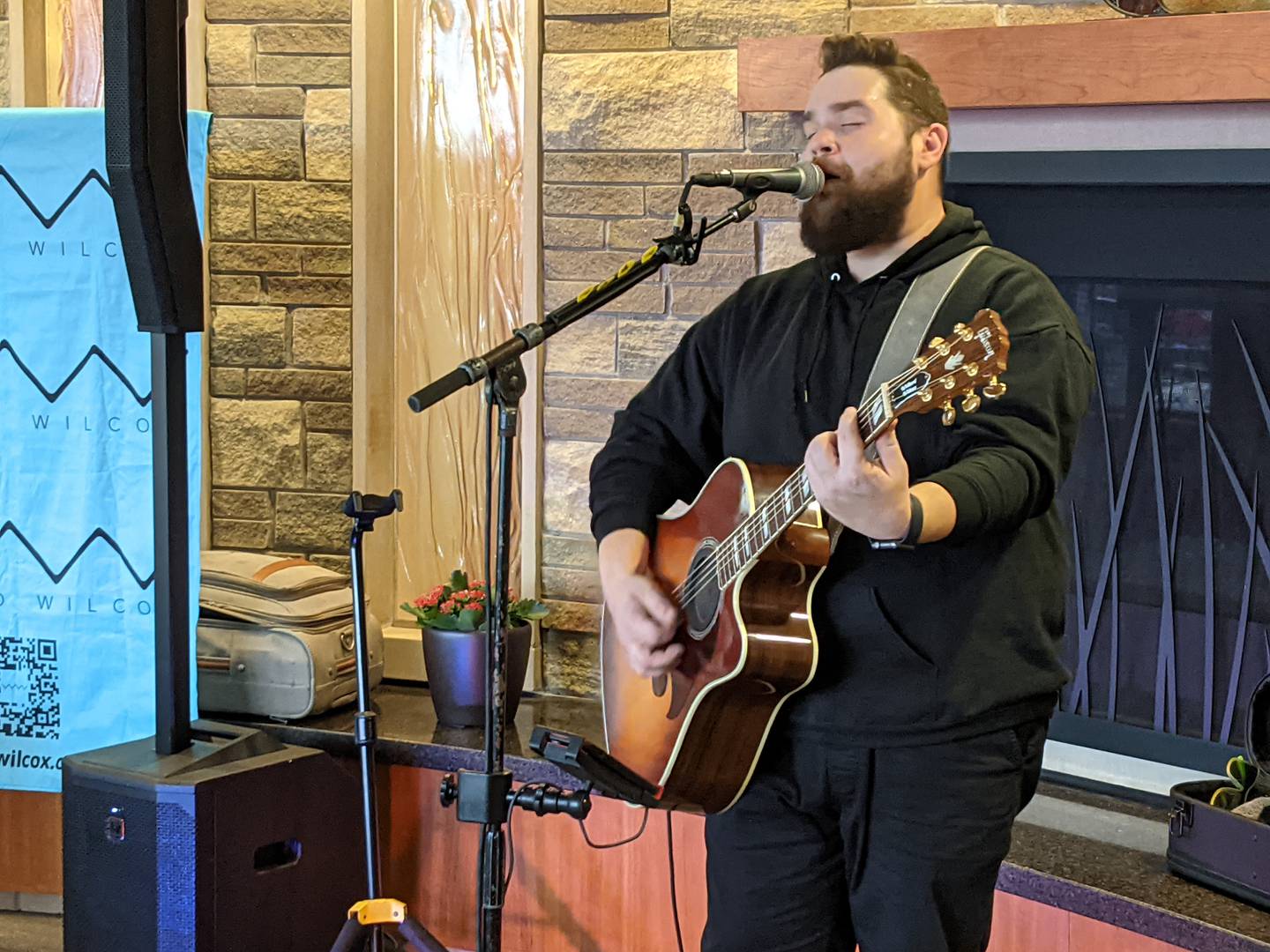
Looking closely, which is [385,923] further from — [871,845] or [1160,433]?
[1160,433]

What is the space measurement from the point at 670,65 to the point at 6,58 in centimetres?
150

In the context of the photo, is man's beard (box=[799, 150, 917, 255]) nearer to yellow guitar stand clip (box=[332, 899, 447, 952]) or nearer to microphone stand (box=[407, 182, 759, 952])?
microphone stand (box=[407, 182, 759, 952])

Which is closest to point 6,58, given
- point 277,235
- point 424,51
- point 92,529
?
point 277,235

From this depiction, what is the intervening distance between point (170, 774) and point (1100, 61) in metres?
1.89

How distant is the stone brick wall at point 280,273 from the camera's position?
10.2 ft

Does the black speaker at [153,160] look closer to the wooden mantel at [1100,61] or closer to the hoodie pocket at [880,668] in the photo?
the wooden mantel at [1100,61]

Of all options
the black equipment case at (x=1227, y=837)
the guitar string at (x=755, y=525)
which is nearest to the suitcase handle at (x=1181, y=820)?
the black equipment case at (x=1227, y=837)

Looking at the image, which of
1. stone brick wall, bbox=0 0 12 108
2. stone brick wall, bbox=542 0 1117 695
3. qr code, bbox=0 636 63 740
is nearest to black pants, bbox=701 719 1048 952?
stone brick wall, bbox=542 0 1117 695

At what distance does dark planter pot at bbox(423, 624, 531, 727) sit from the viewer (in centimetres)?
279

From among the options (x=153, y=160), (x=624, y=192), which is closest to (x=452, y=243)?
(x=624, y=192)

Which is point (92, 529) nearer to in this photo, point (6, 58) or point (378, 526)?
point (378, 526)

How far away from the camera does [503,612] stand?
162 cm

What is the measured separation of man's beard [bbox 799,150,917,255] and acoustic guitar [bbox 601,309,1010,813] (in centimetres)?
23

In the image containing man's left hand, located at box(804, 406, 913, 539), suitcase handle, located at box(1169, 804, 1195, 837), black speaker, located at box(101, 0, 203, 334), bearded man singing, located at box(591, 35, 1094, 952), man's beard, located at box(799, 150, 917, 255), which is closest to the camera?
man's left hand, located at box(804, 406, 913, 539)
